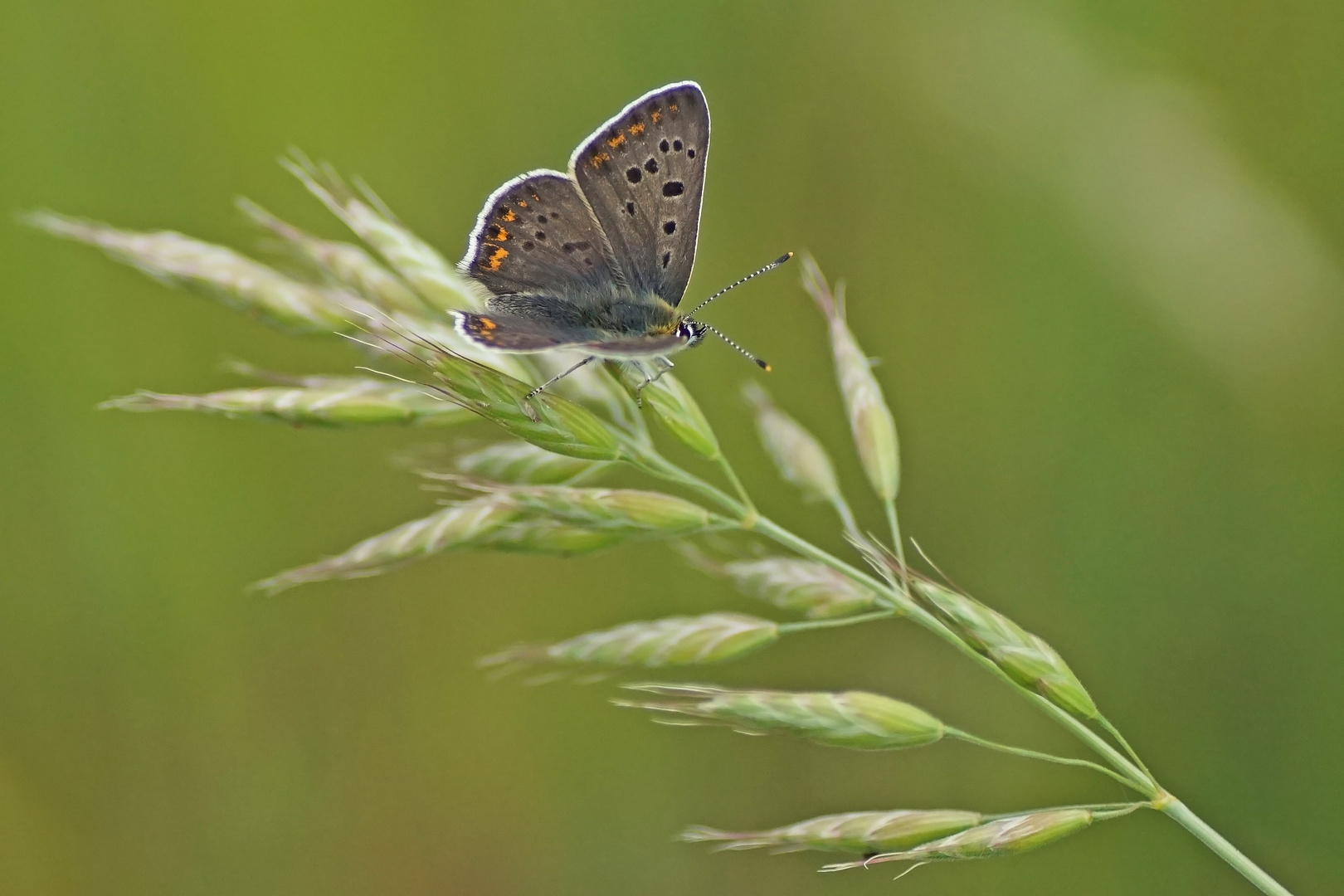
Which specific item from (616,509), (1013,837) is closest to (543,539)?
(616,509)

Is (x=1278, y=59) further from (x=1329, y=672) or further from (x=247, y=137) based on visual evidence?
(x=247, y=137)

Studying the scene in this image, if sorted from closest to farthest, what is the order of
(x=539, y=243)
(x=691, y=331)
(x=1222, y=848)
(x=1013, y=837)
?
1. (x=1222, y=848)
2. (x=1013, y=837)
3. (x=691, y=331)
4. (x=539, y=243)

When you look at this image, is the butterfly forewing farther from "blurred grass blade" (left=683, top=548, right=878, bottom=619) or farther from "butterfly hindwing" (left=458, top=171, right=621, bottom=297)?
"blurred grass blade" (left=683, top=548, right=878, bottom=619)

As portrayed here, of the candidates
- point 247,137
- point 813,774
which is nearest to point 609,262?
point 247,137

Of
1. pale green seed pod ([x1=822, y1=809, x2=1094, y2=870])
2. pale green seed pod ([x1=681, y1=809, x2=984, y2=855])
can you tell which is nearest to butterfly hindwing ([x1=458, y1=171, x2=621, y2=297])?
pale green seed pod ([x1=681, y1=809, x2=984, y2=855])

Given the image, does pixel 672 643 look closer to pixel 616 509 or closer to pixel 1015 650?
pixel 616 509

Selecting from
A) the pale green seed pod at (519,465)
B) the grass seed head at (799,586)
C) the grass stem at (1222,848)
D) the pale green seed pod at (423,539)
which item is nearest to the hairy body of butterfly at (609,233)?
the pale green seed pod at (519,465)
